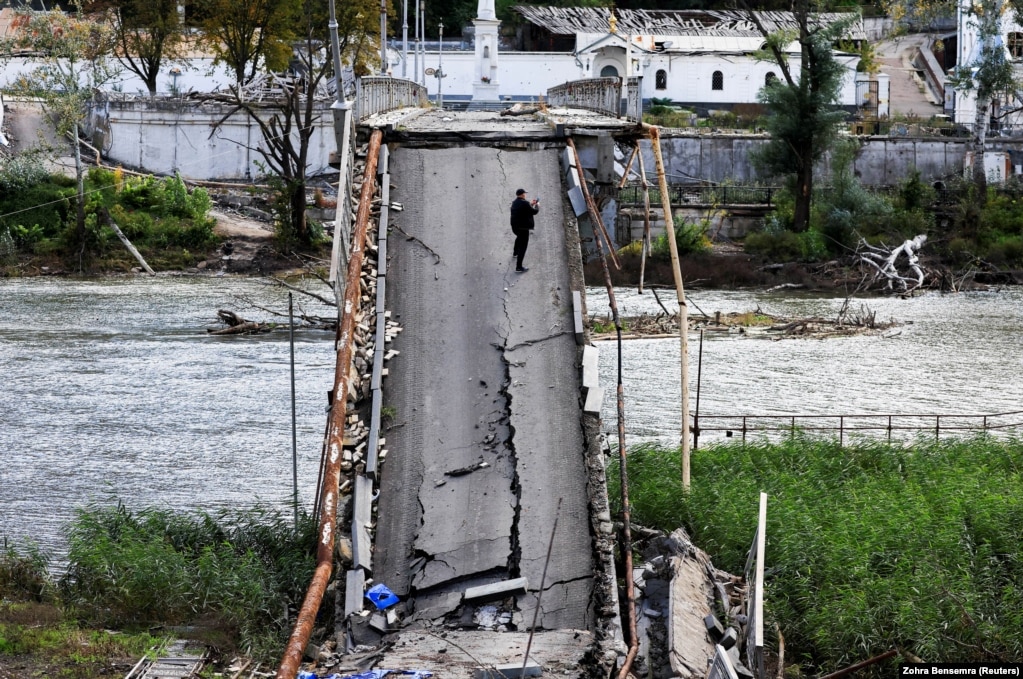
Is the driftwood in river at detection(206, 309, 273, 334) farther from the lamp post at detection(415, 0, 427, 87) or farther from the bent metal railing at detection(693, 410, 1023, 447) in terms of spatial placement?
the lamp post at detection(415, 0, 427, 87)

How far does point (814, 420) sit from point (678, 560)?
33.9ft

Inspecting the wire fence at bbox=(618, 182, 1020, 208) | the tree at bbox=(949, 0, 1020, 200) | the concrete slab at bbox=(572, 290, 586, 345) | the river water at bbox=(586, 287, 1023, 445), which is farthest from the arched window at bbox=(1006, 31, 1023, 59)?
the concrete slab at bbox=(572, 290, 586, 345)

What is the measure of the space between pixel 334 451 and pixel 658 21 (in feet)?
196

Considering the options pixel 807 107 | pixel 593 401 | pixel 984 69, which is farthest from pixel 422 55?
pixel 593 401

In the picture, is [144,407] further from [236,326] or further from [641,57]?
[641,57]

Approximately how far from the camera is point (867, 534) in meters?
15.1

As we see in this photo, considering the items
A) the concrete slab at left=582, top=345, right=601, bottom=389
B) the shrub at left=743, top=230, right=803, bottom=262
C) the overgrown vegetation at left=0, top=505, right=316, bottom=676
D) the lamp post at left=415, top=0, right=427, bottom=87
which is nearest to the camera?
the overgrown vegetation at left=0, top=505, right=316, bottom=676

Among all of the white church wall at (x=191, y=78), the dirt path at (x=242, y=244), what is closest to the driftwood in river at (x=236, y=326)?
the dirt path at (x=242, y=244)

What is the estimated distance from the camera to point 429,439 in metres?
14.0

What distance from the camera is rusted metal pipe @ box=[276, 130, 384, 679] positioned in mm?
10852

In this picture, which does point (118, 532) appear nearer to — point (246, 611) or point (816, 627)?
point (246, 611)

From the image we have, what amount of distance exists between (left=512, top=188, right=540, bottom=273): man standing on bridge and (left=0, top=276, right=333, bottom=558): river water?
4.72 m

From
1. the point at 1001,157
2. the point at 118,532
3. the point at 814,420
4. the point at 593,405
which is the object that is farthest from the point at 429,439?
the point at 1001,157

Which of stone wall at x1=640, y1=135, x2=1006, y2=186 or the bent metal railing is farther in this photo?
stone wall at x1=640, y1=135, x2=1006, y2=186
